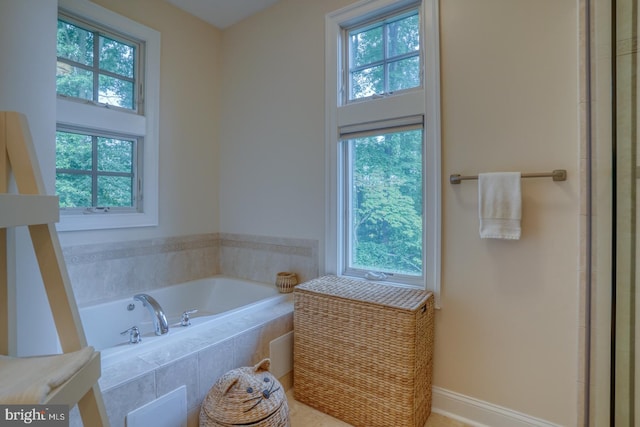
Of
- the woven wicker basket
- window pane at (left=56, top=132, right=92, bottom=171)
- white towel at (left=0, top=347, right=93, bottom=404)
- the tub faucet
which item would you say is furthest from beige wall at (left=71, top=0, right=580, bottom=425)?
white towel at (left=0, top=347, right=93, bottom=404)

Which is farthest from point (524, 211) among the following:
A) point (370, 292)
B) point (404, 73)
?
point (404, 73)

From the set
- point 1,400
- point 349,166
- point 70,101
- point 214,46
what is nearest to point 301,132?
point 349,166

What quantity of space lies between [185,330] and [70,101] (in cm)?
165

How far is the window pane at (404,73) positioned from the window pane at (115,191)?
2.04m

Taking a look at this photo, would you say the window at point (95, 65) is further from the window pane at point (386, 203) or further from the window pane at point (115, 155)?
the window pane at point (386, 203)

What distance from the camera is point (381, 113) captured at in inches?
77.3

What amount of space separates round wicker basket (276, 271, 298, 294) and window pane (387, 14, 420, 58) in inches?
66.4

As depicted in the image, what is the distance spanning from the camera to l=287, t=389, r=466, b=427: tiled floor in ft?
5.49

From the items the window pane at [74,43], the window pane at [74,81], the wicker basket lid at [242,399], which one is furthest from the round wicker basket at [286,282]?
the window pane at [74,43]

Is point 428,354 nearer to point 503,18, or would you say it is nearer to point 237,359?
point 237,359

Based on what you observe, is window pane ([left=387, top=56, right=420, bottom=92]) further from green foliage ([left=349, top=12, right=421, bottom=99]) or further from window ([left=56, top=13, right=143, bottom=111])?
window ([left=56, top=13, right=143, bottom=111])

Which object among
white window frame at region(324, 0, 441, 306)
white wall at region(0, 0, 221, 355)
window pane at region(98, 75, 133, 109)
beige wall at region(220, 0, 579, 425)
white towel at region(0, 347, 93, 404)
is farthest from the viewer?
window pane at region(98, 75, 133, 109)

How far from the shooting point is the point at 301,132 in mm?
2326

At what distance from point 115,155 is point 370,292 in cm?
206
